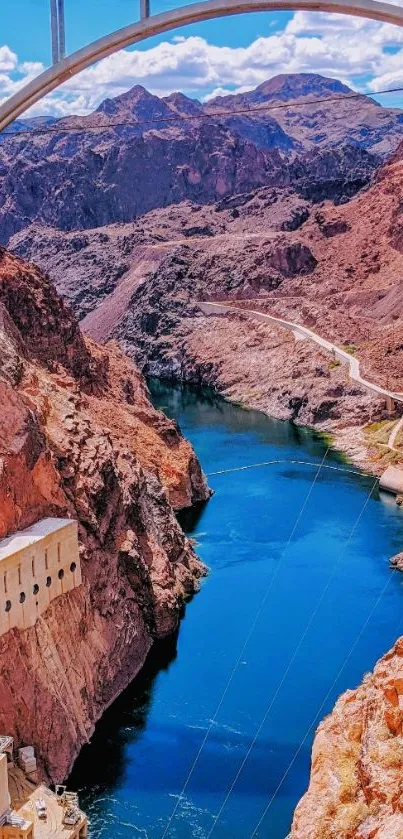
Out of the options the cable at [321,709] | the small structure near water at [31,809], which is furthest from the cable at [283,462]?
the small structure near water at [31,809]

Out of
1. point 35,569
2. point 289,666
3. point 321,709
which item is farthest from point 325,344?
point 35,569

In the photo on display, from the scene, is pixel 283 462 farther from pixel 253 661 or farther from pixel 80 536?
pixel 80 536

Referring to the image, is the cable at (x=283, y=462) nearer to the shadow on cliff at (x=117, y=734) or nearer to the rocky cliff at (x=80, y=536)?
the rocky cliff at (x=80, y=536)

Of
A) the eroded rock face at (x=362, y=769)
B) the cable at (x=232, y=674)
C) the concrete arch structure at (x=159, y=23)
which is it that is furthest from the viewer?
the cable at (x=232, y=674)

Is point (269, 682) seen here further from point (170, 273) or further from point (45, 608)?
point (170, 273)

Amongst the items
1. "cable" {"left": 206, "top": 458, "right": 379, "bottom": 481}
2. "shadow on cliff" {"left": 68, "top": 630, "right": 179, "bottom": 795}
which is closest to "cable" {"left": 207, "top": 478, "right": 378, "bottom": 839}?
"shadow on cliff" {"left": 68, "top": 630, "right": 179, "bottom": 795}

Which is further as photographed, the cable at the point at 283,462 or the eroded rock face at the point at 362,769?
the cable at the point at 283,462
